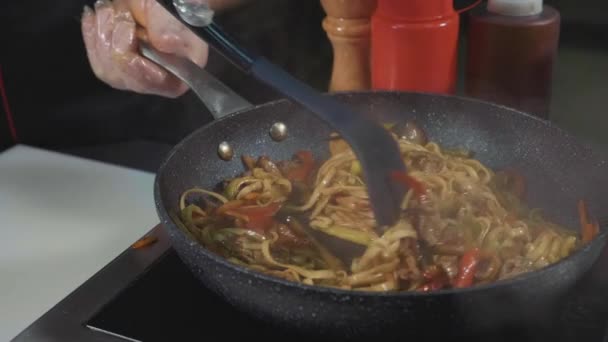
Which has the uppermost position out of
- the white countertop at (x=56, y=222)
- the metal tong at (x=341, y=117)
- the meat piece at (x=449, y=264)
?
the metal tong at (x=341, y=117)

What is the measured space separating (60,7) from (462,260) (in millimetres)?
1427

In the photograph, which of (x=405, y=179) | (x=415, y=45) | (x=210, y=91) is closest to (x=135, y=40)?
(x=210, y=91)

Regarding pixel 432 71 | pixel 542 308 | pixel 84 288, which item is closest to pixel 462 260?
pixel 542 308

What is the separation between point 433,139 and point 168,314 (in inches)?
26.6

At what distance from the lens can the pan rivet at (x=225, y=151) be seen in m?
1.37

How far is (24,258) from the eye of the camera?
55.9 inches

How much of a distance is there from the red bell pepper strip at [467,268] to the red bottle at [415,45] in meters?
0.49

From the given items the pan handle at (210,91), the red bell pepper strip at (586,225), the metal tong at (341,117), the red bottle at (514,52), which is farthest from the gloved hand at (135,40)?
the red bell pepper strip at (586,225)

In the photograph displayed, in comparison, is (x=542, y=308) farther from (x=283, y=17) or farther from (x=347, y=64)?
(x=283, y=17)

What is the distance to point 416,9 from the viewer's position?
53.1 inches

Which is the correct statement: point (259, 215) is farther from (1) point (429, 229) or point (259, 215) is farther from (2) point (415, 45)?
(2) point (415, 45)

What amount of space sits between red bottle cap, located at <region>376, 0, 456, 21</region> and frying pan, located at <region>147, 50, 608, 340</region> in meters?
0.16

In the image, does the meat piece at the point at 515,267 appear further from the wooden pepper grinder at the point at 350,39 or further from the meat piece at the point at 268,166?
the wooden pepper grinder at the point at 350,39

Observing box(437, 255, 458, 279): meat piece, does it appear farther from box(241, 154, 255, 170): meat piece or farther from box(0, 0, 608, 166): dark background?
box(0, 0, 608, 166): dark background
